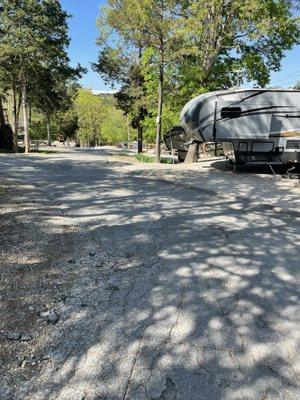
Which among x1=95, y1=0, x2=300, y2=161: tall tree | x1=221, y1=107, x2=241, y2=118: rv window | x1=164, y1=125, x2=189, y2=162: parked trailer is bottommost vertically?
x1=164, y1=125, x2=189, y2=162: parked trailer

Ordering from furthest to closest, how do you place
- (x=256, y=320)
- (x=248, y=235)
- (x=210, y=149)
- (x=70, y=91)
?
(x=70, y=91) → (x=210, y=149) → (x=248, y=235) → (x=256, y=320)

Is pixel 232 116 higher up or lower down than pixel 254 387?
higher up

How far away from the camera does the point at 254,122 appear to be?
15.0 meters

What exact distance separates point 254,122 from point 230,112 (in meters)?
1.08

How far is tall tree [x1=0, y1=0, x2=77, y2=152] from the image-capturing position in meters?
23.5

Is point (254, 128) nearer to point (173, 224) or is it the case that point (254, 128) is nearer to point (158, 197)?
point (158, 197)

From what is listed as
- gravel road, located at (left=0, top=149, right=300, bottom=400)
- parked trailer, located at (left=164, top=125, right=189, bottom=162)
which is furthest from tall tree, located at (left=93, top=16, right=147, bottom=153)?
gravel road, located at (left=0, top=149, right=300, bottom=400)

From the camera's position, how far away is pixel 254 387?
10.3 feet

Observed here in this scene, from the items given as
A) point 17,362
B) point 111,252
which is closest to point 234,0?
point 111,252

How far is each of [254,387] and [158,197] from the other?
7.41 m

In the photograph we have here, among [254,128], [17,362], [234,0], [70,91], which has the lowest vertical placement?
[17,362]

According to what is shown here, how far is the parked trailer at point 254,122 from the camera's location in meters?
14.7

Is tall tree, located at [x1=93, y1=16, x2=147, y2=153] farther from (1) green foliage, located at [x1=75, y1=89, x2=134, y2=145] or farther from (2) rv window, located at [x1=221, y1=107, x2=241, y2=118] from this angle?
(1) green foliage, located at [x1=75, y1=89, x2=134, y2=145]

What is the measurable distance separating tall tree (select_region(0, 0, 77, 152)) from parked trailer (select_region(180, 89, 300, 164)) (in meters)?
14.4
